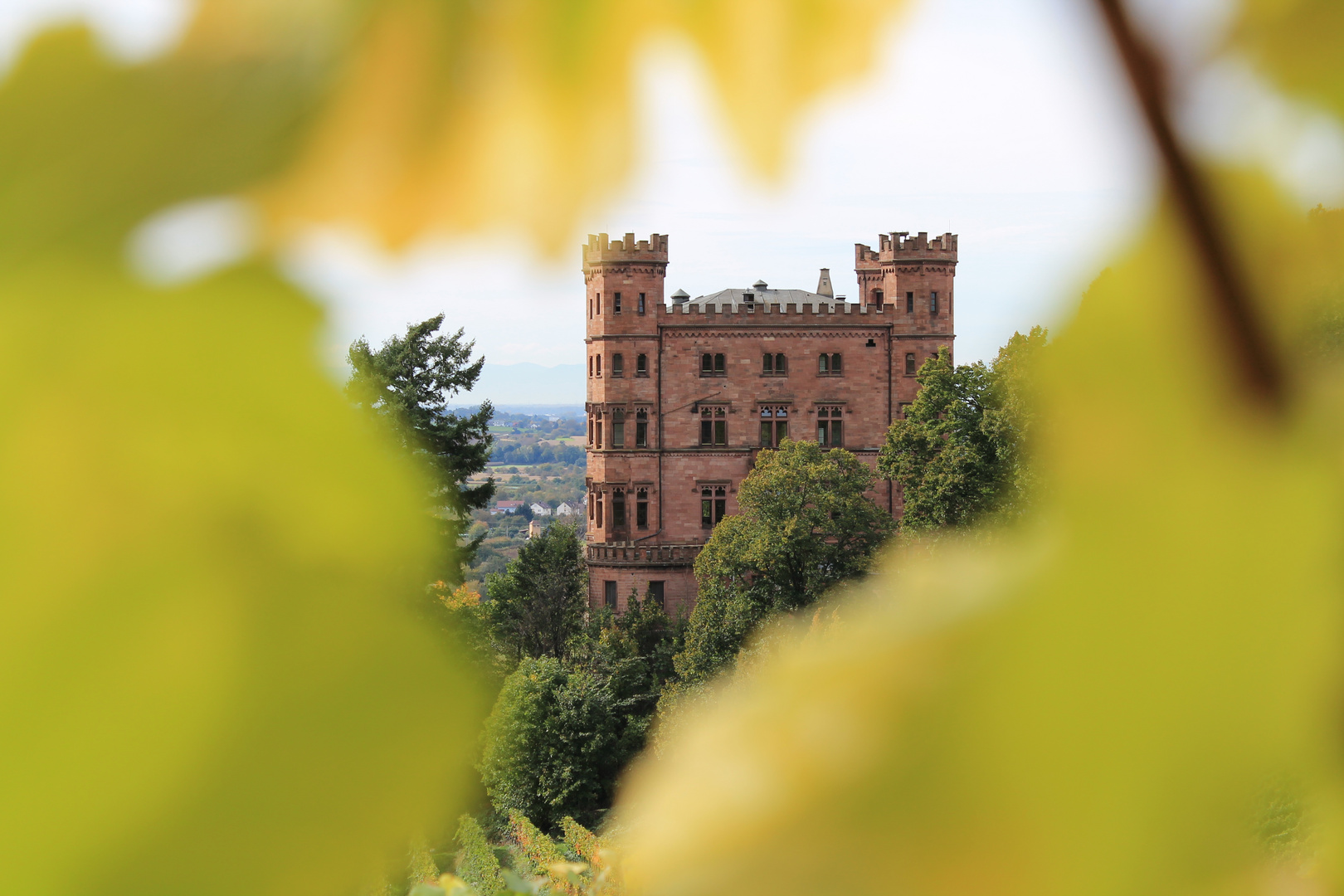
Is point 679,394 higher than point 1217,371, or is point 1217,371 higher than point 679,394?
point 679,394

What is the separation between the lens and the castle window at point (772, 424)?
11758 millimetres

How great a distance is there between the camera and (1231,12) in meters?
0.14

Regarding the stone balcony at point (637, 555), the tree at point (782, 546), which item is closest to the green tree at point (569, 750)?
the tree at point (782, 546)

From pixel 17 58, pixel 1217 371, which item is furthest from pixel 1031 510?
pixel 17 58

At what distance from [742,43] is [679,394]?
11189mm

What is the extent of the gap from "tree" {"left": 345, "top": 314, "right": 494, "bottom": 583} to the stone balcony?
36.6 ft

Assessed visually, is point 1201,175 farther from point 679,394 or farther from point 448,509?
point 679,394

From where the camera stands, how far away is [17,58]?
0.47 feet

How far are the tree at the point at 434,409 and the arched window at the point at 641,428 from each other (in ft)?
36.5

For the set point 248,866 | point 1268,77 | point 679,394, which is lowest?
point 248,866

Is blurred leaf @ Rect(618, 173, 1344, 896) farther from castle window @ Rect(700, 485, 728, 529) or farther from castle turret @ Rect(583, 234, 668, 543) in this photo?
castle window @ Rect(700, 485, 728, 529)

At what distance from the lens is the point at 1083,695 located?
0.10 metres

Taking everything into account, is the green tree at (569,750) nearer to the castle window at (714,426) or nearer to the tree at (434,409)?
the castle window at (714,426)

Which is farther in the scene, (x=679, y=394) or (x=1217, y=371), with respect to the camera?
(x=679, y=394)
